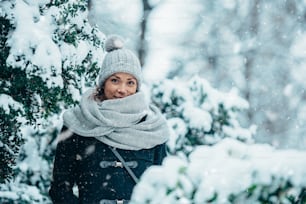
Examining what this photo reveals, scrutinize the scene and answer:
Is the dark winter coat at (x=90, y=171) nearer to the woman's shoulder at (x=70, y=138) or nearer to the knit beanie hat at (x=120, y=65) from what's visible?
the woman's shoulder at (x=70, y=138)

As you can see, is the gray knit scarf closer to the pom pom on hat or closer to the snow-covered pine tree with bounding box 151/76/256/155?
the pom pom on hat

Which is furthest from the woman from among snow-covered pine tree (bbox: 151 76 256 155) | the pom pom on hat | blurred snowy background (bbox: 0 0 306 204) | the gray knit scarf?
snow-covered pine tree (bbox: 151 76 256 155)

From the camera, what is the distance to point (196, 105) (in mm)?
6047

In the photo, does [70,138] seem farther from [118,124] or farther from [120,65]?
[120,65]

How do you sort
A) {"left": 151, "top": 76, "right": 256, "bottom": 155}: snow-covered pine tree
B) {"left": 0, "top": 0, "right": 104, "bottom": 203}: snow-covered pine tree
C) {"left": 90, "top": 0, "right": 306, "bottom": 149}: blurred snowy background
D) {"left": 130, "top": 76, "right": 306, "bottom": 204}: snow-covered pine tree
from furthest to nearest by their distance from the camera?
1. {"left": 90, "top": 0, "right": 306, "bottom": 149}: blurred snowy background
2. {"left": 151, "top": 76, "right": 256, "bottom": 155}: snow-covered pine tree
3. {"left": 0, "top": 0, "right": 104, "bottom": 203}: snow-covered pine tree
4. {"left": 130, "top": 76, "right": 306, "bottom": 204}: snow-covered pine tree

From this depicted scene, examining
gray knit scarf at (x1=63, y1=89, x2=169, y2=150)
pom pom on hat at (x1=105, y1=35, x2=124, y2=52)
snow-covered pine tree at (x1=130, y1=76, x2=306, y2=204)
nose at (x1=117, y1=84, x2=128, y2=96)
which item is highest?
pom pom on hat at (x1=105, y1=35, x2=124, y2=52)

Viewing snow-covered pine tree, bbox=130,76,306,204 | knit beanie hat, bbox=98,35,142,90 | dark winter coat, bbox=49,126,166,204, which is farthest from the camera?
knit beanie hat, bbox=98,35,142,90

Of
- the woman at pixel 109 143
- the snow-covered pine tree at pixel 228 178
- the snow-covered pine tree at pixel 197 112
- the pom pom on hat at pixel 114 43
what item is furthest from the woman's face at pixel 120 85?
the snow-covered pine tree at pixel 197 112

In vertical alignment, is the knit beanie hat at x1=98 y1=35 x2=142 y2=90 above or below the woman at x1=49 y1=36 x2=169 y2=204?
above

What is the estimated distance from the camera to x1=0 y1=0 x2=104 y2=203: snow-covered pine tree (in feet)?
11.2

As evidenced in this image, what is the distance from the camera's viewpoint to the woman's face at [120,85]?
2.95 metres

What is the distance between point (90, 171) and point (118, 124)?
287mm

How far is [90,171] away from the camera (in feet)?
9.38

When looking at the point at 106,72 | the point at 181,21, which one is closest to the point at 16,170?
the point at 106,72
